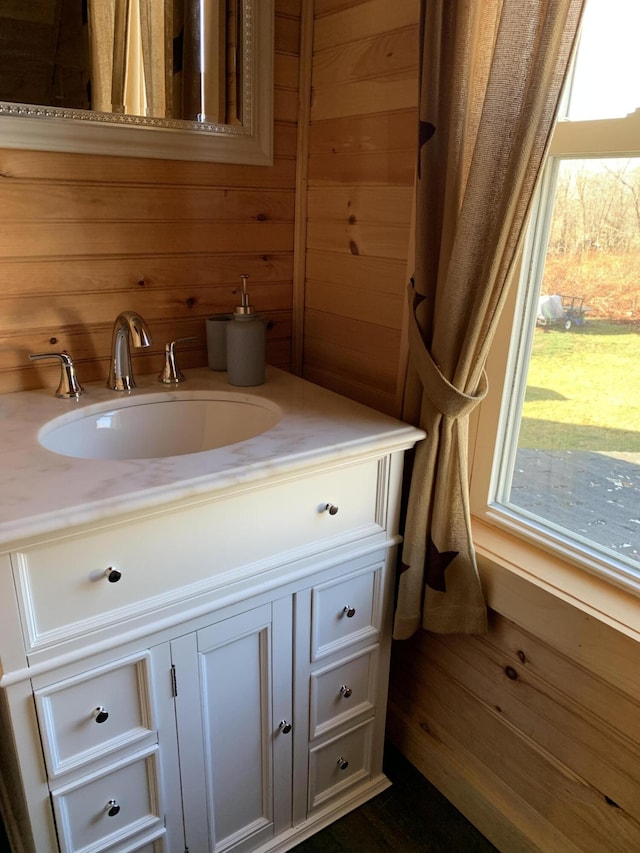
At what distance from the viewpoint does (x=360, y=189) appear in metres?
1.40

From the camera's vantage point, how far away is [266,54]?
4.68ft

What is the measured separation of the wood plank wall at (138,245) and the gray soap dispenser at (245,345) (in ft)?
0.53

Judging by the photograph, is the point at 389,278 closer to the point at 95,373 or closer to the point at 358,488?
the point at 358,488

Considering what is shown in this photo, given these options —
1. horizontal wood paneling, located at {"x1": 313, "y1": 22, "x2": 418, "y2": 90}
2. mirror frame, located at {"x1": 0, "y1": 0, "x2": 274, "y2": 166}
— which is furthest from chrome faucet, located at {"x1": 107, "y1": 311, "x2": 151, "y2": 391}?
horizontal wood paneling, located at {"x1": 313, "y1": 22, "x2": 418, "y2": 90}

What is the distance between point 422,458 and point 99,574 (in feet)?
2.02

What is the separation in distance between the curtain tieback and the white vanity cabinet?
0.09m

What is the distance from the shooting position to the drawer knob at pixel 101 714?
1011 millimetres

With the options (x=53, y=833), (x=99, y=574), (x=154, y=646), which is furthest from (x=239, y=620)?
(x=53, y=833)

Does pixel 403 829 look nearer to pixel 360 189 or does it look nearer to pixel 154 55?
pixel 360 189

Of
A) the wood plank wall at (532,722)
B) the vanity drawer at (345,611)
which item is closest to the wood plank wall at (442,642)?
the wood plank wall at (532,722)

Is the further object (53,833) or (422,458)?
(422,458)

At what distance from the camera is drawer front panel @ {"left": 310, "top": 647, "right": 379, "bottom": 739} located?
4.31ft

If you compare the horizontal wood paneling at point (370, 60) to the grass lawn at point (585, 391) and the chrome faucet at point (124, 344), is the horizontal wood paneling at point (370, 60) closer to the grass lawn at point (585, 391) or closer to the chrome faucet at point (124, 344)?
the grass lawn at point (585, 391)

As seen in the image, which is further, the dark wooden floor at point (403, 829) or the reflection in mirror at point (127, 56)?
the dark wooden floor at point (403, 829)
